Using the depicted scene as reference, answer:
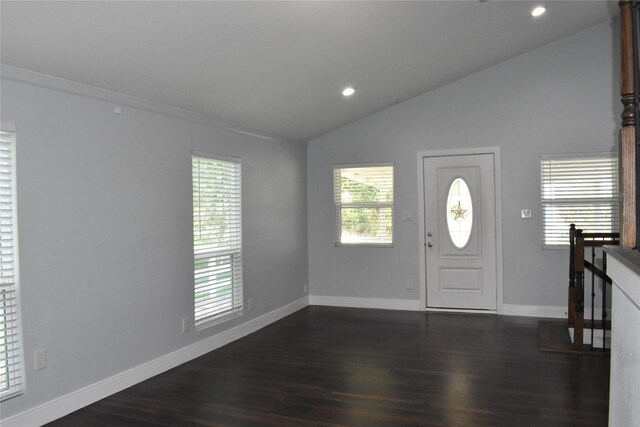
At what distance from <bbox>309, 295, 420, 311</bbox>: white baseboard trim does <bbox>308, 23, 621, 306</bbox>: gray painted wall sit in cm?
7

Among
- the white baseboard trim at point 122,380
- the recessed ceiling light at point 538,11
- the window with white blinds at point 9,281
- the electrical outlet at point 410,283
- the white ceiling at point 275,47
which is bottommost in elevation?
the white baseboard trim at point 122,380

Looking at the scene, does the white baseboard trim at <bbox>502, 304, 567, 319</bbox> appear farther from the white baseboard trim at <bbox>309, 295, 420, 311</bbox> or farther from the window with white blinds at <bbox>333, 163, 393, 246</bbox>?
A: the window with white blinds at <bbox>333, 163, 393, 246</bbox>

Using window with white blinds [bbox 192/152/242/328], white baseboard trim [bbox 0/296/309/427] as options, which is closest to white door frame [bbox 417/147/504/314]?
white baseboard trim [bbox 0/296/309/427]

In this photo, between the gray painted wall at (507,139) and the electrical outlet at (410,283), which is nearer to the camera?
the gray painted wall at (507,139)

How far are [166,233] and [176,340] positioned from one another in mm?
972

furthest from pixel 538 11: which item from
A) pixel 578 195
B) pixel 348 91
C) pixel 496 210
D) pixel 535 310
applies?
pixel 535 310

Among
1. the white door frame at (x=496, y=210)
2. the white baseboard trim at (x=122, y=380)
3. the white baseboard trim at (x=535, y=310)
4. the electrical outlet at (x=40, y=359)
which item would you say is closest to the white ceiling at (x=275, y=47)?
the white door frame at (x=496, y=210)

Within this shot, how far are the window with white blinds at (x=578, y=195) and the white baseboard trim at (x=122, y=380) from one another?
364cm

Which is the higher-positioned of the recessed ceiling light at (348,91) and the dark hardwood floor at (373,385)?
the recessed ceiling light at (348,91)

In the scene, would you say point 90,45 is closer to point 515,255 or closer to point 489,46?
point 489,46

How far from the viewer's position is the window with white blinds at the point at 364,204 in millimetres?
6918

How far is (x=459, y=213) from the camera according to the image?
6590mm

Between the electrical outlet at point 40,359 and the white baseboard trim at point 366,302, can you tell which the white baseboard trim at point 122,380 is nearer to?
the electrical outlet at point 40,359

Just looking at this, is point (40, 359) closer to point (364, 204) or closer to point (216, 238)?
point (216, 238)
